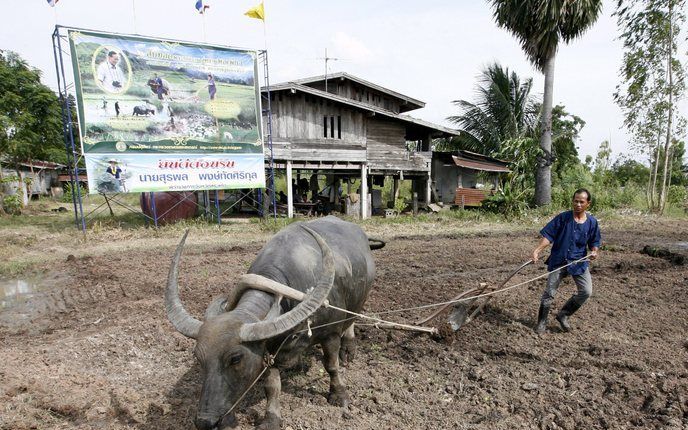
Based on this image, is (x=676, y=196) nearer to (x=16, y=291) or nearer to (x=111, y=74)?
(x=111, y=74)

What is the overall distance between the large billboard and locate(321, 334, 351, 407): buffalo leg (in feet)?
39.0

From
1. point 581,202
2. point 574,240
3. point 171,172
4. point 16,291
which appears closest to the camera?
point 581,202

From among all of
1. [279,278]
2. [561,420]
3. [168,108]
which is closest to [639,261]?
[561,420]

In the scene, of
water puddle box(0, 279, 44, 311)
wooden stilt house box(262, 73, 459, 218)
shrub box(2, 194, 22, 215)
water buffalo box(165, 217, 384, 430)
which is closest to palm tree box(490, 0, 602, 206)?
wooden stilt house box(262, 73, 459, 218)

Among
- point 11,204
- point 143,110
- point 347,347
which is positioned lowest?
point 347,347

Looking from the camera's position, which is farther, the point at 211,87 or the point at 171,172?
the point at 211,87

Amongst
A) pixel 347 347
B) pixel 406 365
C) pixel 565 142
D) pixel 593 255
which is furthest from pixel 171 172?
pixel 565 142

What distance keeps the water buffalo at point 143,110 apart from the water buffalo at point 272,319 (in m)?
11.8

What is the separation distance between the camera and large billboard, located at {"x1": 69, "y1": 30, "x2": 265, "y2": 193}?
12445 millimetres

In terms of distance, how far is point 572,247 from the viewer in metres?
4.84

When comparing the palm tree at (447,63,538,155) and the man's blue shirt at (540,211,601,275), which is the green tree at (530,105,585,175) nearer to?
the palm tree at (447,63,538,155)

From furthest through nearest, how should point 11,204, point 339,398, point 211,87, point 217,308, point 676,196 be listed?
point 676,196 → point 11,204 → point 211,87 → point 339,398 → point 217,308

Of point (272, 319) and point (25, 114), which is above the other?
point (25, 114)

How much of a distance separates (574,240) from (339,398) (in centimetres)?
349
